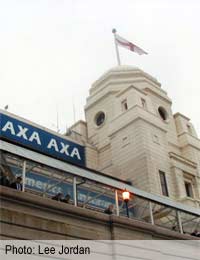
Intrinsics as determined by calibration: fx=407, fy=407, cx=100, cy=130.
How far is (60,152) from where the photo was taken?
112ft

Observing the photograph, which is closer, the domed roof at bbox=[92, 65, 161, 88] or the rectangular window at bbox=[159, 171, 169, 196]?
the rectangular window at bbox=[159, 171, 169, 196]

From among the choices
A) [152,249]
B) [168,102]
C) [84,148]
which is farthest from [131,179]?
[152,249]

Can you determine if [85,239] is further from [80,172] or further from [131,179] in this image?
[131,179]

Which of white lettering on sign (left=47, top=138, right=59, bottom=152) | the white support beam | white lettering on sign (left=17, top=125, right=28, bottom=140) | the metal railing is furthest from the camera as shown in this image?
white lettering on sign (left=47, top=138, right=59, bottom=152)

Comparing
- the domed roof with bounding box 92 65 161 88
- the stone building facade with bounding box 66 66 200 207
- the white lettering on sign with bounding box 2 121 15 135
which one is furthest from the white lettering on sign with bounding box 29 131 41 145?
the domed roof with bounding box 92 65 161 88

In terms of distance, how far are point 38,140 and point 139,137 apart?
27.5 ft

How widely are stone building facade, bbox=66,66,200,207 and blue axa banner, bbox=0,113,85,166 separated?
2.20 m

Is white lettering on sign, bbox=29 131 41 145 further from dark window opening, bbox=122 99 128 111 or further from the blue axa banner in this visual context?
dark window opening, bbox=122 99 128 111

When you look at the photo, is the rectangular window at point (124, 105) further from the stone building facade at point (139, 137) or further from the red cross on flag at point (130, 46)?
the red cross on flag at point (130, 46)

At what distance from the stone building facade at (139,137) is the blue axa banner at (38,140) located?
86.7 inches

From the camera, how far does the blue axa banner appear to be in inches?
1224

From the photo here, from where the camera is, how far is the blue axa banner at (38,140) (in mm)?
31094

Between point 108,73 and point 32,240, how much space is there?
29605mm

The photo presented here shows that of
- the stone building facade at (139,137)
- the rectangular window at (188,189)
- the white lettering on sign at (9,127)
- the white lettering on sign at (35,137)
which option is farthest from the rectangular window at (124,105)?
the white lettering on sign at (9,127)
